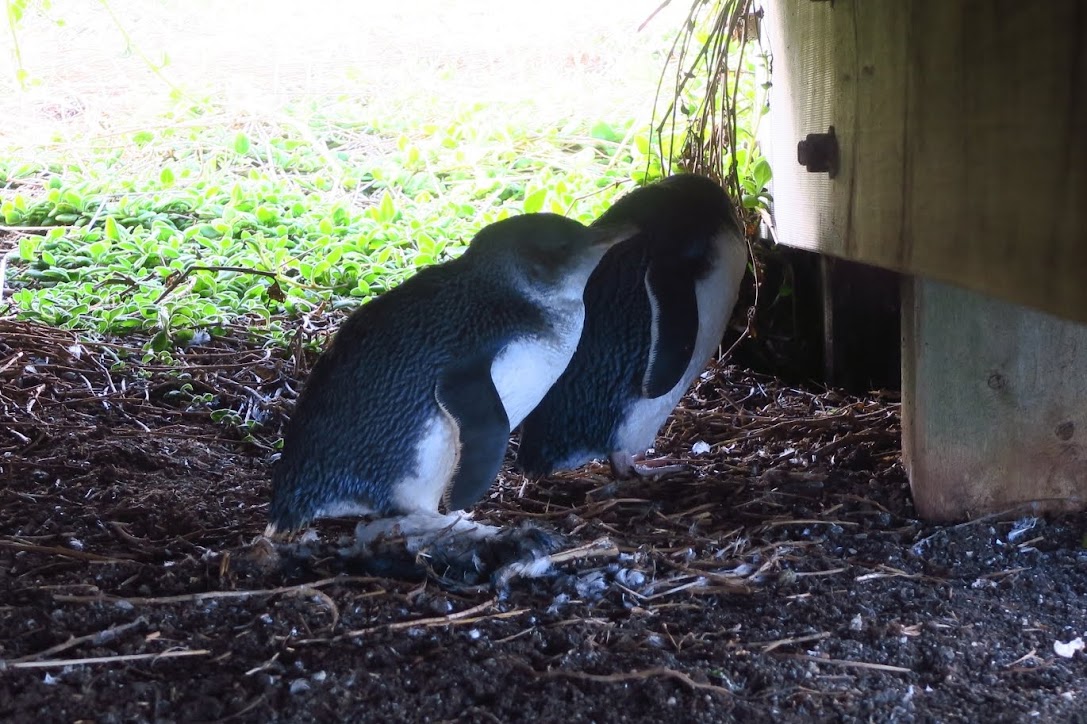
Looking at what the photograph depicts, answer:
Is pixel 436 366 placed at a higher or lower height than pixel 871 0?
lower

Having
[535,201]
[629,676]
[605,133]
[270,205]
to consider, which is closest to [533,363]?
[629,676]

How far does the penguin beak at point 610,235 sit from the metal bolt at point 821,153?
39 cm

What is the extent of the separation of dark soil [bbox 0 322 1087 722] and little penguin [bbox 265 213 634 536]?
17 cm

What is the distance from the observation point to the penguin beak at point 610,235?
2131 mm

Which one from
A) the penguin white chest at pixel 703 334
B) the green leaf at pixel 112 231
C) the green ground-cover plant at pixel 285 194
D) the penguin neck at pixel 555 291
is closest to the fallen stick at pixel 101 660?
the penguin neck at pixel 555 291

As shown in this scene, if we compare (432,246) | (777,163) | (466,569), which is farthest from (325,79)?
(466,569)

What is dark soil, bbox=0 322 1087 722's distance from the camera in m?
1.32

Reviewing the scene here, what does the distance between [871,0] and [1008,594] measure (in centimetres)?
97

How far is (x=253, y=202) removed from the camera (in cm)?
485

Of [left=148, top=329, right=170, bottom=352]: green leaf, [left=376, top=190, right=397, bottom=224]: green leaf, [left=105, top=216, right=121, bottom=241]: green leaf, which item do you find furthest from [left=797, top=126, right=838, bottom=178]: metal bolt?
[left=105, top=216, right=121, bottom=241]: green leaf

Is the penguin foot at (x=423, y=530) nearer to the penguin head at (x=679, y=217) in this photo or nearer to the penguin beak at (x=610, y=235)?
the penguin beak at (x=610, y=235)

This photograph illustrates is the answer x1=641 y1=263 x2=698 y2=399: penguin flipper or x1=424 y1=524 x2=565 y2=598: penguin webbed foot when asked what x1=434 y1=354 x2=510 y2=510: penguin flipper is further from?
x1=641 y1=263 x2=698 y2=399: penguin flipper

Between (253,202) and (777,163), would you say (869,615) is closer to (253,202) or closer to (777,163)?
(777,163)

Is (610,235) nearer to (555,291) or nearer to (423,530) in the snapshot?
(555,291)
